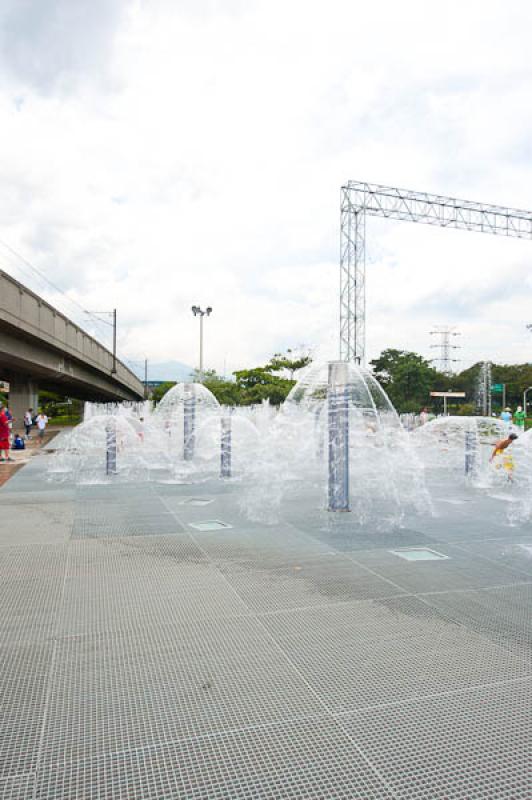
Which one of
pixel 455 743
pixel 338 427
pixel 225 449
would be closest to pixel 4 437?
pixel 225 449

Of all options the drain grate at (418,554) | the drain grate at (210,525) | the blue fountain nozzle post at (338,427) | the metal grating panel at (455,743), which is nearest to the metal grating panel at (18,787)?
the metal grating panel at (455,743)

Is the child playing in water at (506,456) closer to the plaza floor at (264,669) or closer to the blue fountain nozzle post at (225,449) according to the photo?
the plaza floor at (264,669)

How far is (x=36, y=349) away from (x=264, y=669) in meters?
28.4

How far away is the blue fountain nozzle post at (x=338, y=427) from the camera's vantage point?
9.26 metres

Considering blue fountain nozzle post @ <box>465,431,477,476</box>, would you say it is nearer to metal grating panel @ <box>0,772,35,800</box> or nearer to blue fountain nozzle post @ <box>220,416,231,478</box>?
blue fountain nozzle post @ <box>220,416,231,478</box>

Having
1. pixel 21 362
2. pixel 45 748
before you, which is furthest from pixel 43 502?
pixel 21 362

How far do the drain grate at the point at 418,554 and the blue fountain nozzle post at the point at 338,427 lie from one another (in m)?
2.22

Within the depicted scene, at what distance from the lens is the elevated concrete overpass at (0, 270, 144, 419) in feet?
75.7

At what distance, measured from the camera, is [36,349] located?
29.6m

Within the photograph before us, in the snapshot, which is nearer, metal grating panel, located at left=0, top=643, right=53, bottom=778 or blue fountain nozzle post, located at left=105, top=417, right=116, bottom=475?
metal grating panel, located at left=0, top=643, right=53, bottom=778

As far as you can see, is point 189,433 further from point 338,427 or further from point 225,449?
point 338,427

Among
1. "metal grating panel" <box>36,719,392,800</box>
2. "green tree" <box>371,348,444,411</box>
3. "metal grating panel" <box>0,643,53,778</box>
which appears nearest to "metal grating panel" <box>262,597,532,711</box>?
"metal grating panel" <box>36,719,392,800</box>

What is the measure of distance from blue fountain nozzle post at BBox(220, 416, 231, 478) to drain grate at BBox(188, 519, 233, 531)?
5027mm

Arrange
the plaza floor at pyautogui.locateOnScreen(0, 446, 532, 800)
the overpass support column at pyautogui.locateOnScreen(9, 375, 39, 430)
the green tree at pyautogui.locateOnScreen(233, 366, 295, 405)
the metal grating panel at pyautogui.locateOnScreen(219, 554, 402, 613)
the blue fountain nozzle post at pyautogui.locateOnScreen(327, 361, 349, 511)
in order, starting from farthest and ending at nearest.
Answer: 1. the green tree at pyautogui.locateOnScreen(233, 366, 295, 405)
2. the overpass support column at pyautogui.locateOnScreen(9, 375, 39, 430)
3. the blue fountain nozzle post at pyautogui.locateOnScreen(327, 361, 349, 511)
4. the metal grating panel at pyautogui.locateOnScreen(219, 554, 402, 613)
5. the plaza floor at pyautogui.locateOnScreen(0, 446, 532, 800)
